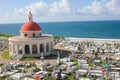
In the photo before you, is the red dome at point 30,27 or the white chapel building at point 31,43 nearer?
the white chapel building at point 31,43

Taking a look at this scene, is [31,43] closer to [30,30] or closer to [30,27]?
[30,30]

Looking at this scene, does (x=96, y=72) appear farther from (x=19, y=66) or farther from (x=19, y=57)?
(x=19, y=57)

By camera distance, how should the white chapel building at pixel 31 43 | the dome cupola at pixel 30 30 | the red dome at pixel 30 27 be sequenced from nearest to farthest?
the white chapel building at pixel 31 43
the dome cupola at pixel 30 30
the red dome at pixel 30 27

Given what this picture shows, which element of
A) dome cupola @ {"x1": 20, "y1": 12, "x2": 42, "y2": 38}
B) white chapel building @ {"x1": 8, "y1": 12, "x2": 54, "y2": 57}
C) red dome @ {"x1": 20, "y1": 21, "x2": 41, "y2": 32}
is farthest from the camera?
red dome @ {"x1": 20, "y1": 21, "x2": 41, "y2": 32}

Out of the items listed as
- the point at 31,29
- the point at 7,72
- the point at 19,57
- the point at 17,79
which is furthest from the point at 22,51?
the point at 17,79

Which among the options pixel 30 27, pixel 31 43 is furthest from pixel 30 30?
pixel 31 43

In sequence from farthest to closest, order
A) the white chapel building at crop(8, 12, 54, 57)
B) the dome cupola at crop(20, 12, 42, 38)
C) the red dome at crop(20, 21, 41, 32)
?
the red dome at crop(20, 21, 41, 32) → the dome cupola at crop(20, 12, 42, 38) → the white chapel building at crop(8, 12, 54, 57)

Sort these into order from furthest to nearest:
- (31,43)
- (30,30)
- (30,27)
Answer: (30,27) → (30,30) → (31,43)

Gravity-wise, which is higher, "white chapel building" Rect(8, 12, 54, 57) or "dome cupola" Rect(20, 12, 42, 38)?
"dome cupola" Rect(20, 12, 42, 38)
